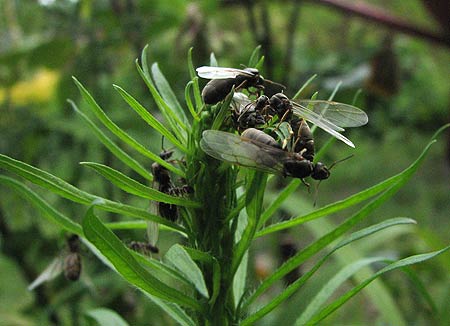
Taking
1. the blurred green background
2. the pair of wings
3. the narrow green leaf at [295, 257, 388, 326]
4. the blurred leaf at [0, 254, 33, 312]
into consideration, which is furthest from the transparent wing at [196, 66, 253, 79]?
the blurred leaf at [0, 254, 33, 312]

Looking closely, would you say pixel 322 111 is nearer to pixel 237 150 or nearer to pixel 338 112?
pixel 338 112

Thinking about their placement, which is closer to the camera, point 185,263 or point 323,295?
point 185,263

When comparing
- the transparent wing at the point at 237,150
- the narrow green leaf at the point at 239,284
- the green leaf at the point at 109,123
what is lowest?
the narrow green leaf at the point at 239,284

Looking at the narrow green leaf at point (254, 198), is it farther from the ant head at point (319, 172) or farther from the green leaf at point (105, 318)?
the green leaf at point (105, 318)

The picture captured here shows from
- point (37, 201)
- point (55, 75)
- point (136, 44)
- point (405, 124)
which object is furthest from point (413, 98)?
point (37, 201)

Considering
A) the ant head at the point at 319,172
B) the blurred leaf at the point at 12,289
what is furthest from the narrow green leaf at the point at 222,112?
the blurred leaf at the point at 12,289

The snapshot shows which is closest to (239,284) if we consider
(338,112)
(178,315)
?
(178,315)

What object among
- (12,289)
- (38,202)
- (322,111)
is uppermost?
(322,111)
